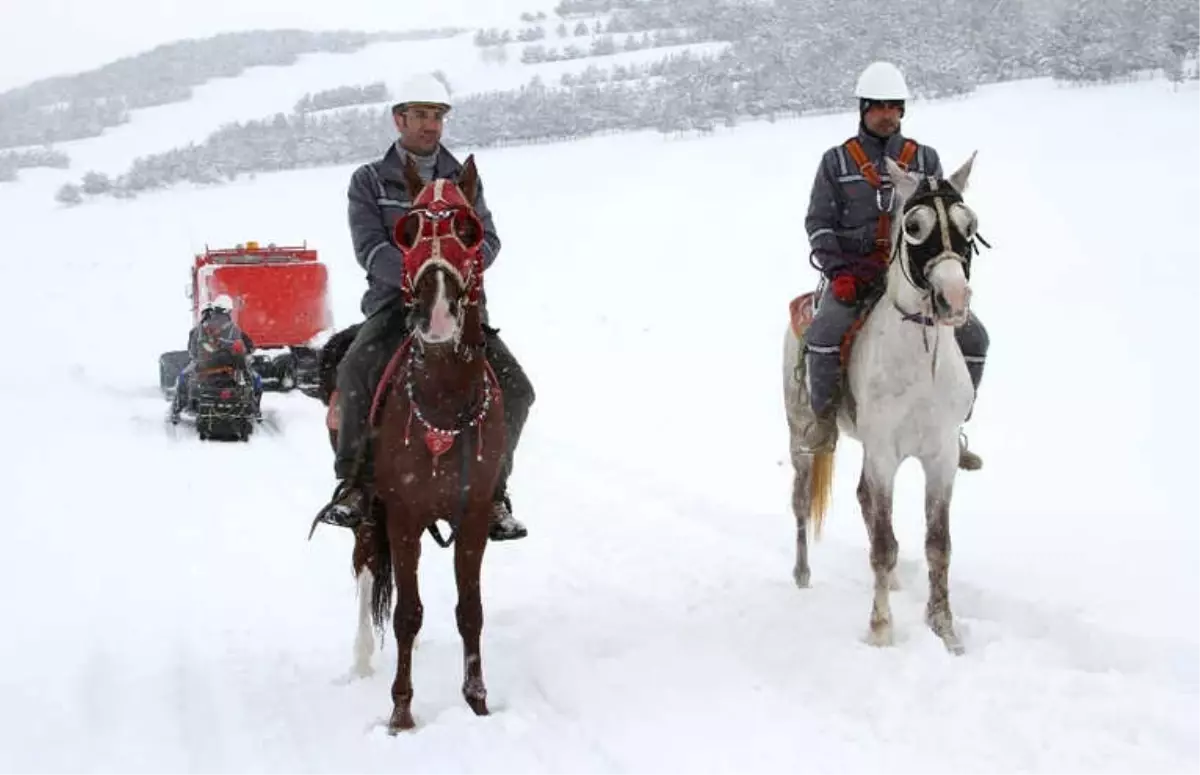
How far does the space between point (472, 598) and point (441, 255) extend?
1.90 m

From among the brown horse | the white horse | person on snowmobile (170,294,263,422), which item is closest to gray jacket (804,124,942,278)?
the white horse

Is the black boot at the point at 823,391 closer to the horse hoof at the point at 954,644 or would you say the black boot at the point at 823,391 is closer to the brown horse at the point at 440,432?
the horse hoof at the point at 954,644

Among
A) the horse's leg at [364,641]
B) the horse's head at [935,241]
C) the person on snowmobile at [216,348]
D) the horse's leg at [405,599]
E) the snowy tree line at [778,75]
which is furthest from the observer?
the snowy tree line at [778,75]

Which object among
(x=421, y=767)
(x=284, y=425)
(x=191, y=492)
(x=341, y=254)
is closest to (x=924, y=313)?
(x=421, y=767)

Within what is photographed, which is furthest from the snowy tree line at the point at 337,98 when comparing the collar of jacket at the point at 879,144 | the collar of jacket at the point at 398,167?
the collar of jacket at the point at 398,167

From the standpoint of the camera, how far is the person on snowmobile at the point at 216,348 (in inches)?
623

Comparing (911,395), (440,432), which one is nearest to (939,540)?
(911,395)

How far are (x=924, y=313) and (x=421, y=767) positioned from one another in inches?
145

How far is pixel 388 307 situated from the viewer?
239 inches

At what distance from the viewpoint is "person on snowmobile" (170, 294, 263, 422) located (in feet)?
52.0

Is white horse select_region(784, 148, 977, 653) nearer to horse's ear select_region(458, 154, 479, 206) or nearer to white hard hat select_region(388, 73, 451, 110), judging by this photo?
horse's ear select_region(458, 154, 479, 206)

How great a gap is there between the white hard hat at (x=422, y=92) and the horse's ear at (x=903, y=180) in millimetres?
2543

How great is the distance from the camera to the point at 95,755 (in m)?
5.20

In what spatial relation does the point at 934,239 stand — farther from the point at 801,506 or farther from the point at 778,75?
the point at 778,75
